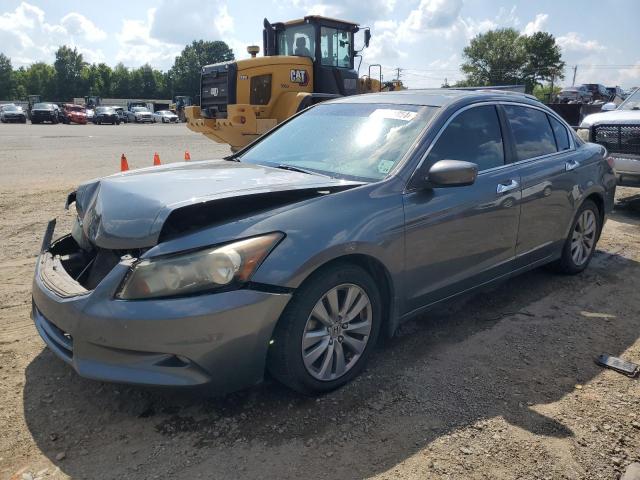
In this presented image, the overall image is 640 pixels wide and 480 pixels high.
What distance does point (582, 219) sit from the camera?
16.8ft

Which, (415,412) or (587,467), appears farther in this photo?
(415,412)

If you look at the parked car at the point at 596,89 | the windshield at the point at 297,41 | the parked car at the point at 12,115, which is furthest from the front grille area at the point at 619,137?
the parked car at the point at 12,115

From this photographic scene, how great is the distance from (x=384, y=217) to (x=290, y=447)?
1352 millimetres

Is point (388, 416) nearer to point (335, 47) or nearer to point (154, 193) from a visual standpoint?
point (154, 193)

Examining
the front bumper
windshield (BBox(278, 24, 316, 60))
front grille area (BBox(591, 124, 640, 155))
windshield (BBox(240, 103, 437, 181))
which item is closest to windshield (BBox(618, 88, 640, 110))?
front grille area (BBox(591, 124, 640, 155))

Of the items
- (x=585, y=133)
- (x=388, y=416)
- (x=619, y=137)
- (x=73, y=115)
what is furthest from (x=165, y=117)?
(x=388, y=416)

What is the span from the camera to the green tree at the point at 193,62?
103 meters

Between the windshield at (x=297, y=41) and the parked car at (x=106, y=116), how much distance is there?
38.0 m

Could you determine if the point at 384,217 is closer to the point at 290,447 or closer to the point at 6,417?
the point at 290,447

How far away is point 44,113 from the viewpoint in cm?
4122

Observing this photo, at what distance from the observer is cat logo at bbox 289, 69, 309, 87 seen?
11.9m

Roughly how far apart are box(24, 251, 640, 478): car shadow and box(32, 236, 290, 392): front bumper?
144 mm

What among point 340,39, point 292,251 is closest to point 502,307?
point 292,251

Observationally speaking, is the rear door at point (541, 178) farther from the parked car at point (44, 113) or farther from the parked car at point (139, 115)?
the parked car at point (139, 115)
